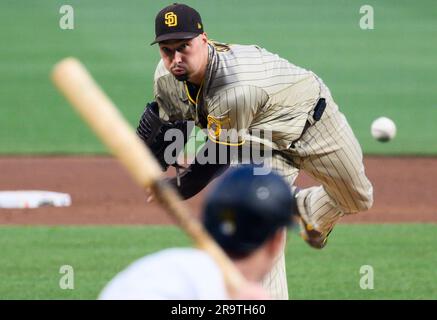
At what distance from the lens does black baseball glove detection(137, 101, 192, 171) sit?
6773 millimetres

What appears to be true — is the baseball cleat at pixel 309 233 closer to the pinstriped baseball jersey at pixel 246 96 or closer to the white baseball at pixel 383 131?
the pinstriped baseball jersey at pixel 246 96

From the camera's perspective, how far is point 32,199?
11.1 metres

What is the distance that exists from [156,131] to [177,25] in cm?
95

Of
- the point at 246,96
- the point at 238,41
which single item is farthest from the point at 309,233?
the point at 238,41

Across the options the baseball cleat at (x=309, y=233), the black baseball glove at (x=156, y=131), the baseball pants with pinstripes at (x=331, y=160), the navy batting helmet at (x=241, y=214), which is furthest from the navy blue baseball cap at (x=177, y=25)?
the navy batting helmet at (x=241, y=214)

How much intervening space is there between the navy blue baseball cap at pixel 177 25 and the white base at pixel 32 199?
209 inches

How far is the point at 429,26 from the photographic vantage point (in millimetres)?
23188

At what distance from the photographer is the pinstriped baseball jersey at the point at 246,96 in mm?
6086

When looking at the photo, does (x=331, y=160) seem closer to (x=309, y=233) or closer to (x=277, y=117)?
(x=277, y=117)

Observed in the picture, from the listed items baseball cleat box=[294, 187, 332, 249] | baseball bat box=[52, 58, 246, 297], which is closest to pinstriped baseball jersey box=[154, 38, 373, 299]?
baseball cleat box=[294, 187, 332, 249]

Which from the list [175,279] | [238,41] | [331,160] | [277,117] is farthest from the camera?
[238,41]
